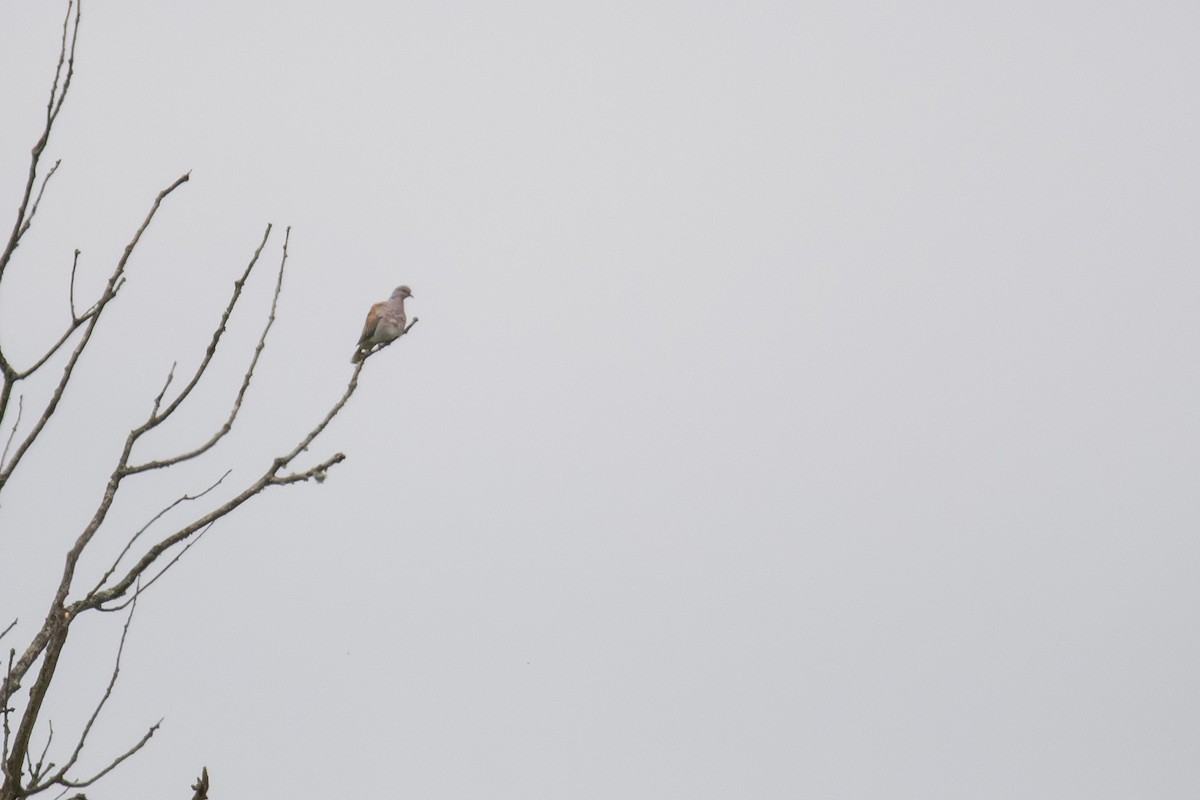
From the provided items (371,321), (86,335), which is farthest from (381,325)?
(86,335)

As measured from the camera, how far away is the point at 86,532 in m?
3.35

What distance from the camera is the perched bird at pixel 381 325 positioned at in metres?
17.0

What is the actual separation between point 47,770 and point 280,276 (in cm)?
165

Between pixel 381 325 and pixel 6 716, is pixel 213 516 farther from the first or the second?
pixel 381 325

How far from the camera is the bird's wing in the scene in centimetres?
1722

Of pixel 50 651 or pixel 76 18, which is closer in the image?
pixel 50 651

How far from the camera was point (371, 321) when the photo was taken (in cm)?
1730

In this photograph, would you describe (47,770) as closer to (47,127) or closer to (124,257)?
(124,257)

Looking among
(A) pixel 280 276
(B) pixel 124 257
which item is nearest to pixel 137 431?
(B) pixel 124 257

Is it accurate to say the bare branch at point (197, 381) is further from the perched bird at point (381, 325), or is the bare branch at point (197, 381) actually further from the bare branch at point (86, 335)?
the perched bird at point (381, 325)

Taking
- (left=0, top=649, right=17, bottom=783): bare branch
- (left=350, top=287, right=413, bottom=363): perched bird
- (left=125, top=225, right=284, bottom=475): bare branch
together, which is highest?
(left=350, top=287, right=413, bottom=363): perched bird

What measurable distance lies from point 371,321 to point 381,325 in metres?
0.35

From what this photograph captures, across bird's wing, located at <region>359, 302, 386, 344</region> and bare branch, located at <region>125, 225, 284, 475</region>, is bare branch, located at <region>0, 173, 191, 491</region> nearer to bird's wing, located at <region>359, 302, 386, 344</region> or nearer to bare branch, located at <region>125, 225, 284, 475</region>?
bare branch, located at <region>125, 225, 284, 475</region>

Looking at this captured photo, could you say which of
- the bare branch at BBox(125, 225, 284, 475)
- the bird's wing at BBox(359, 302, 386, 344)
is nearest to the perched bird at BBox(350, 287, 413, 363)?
the bird's wing at BBox(359, 302, 386, 344)
